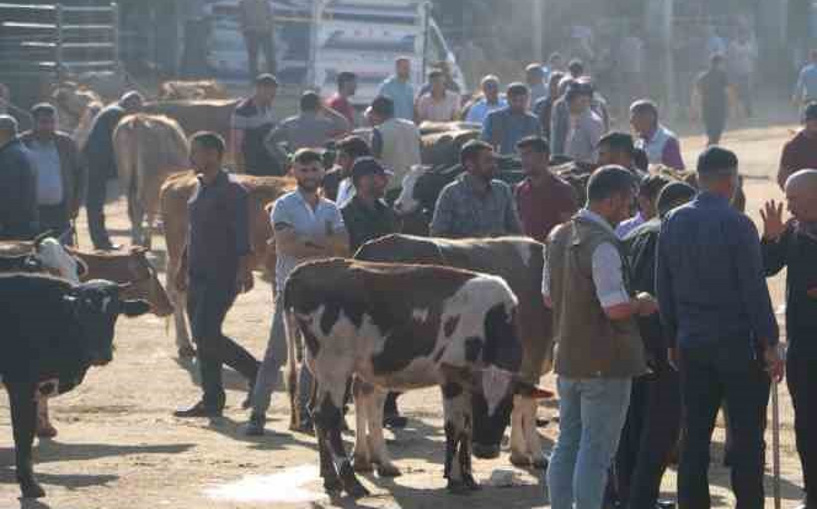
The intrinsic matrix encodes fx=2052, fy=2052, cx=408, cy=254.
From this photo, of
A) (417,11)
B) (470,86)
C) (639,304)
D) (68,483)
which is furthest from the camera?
(470,86)

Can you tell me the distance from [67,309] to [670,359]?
3.77 metres

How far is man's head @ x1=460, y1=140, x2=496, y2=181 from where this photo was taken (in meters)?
12.7

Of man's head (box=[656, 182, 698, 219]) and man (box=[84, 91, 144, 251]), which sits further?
man (box=[84, 91, 144, 251])

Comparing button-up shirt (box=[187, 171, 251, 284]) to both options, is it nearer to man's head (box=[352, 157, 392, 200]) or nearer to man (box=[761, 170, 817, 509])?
man's head (box=[352, 157, 392, 200])

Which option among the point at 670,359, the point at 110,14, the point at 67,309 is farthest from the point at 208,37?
the point at 670,359

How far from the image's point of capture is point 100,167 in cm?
2278

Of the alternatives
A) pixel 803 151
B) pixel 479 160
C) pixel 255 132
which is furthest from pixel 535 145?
pixel 255 132

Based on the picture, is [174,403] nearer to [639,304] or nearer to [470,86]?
[639,304]

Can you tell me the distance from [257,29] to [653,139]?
18.5 metres

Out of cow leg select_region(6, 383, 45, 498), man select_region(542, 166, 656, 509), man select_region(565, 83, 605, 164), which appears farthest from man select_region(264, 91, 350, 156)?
man select_region(542, 166, 656, 509)

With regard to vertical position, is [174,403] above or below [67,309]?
below

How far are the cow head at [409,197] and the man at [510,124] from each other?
3.18 meters

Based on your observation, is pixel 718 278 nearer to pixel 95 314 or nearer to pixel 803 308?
pixel 803 308

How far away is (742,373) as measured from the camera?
9148mm
